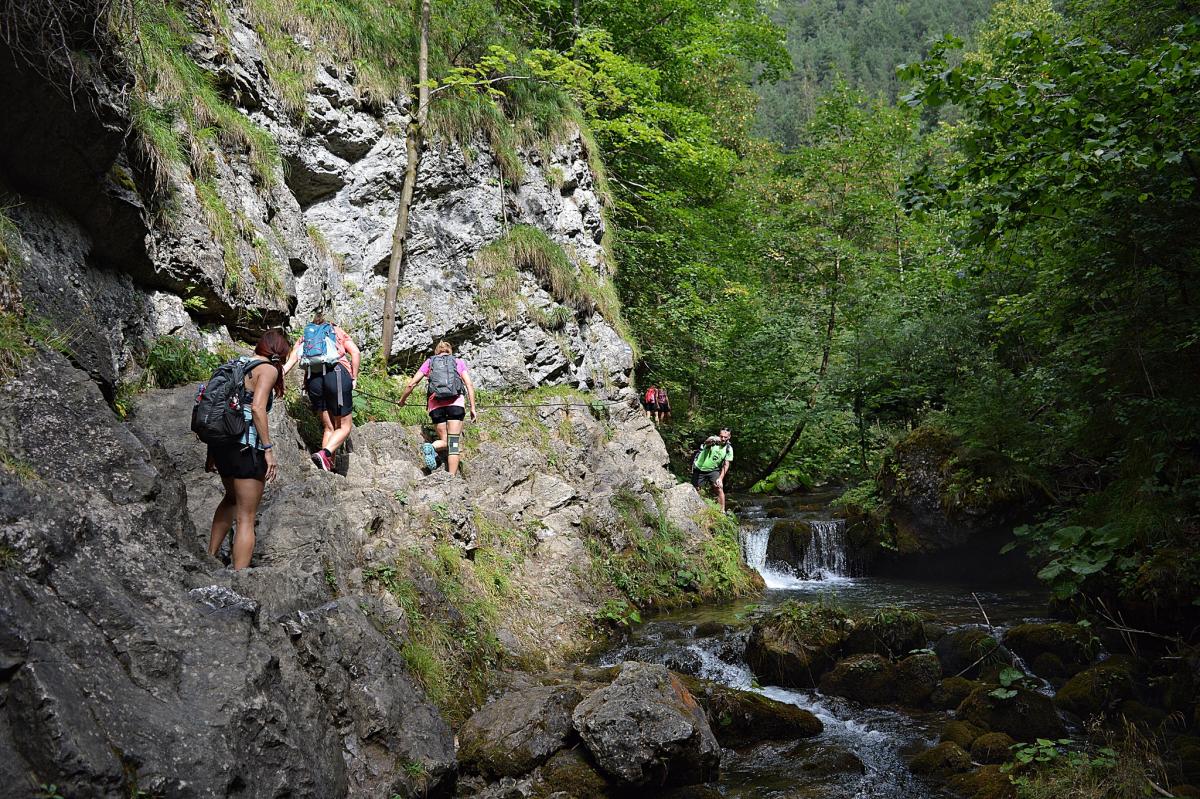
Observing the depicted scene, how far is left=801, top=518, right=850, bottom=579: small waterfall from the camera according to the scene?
1444 centimetres

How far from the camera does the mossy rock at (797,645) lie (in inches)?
320

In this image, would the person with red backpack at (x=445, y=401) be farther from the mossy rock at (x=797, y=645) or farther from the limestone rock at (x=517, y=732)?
the mossy rock at (x=797, y=645)

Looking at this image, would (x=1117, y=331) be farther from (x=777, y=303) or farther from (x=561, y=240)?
(x=777, y=303)

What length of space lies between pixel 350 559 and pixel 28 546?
3.34 metres

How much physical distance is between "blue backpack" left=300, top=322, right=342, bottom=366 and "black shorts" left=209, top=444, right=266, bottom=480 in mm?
2631

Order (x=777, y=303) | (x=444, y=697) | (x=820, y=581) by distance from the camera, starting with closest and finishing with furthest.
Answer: (x=444, y=697), (x=820, y=581), (x=777, y=303)

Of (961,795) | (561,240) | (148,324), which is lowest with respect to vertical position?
(961,795)

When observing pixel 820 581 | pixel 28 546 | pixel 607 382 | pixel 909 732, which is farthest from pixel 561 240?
pixel 28 546

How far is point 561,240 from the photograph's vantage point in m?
15.2

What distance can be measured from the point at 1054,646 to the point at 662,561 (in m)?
5.42

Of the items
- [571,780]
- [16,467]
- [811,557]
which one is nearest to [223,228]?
[16,467]

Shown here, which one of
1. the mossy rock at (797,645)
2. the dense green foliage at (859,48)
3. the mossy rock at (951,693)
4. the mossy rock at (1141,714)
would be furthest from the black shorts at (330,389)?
the dense green foliage at (859,48)

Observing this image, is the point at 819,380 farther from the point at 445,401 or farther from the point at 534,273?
the point at 445,401

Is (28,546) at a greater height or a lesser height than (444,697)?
greater
